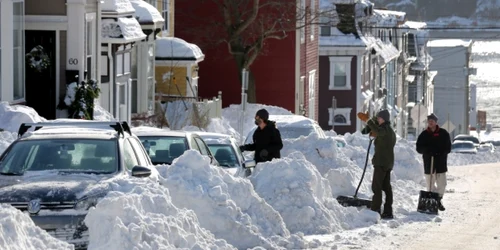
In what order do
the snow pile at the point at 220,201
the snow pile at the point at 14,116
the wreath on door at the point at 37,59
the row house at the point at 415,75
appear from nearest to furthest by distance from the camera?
the snow pile at the point at 220,201 < the snow pile at the point at 14,116 < the wreath on door at the point at 37,59 < the row house at the point at 415,75

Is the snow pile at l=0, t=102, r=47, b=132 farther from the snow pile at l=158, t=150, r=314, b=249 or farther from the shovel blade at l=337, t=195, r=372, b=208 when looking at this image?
the snow pile at l=158, t=150, r=314, b=249

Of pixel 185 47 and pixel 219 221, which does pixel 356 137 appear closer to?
pixel 185 47

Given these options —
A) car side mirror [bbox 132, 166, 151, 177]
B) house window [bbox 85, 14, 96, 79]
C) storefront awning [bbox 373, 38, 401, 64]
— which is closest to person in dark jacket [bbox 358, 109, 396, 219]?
car side mirror [bbox 132, 166, 151, 177]

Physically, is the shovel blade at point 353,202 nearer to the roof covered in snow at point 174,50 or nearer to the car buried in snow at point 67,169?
the car buried in snow at point 67,169

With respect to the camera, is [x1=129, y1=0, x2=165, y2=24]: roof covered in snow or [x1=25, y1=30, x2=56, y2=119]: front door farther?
[x1=129, y1=0, x2=165, y2=24]: roof covered in snow

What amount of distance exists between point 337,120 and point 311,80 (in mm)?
8073

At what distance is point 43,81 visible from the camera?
27.2 metres

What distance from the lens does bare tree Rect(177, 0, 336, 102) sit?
4503 centimetres

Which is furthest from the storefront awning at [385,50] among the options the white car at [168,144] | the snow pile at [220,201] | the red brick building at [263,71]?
the snow pile at [220,201]

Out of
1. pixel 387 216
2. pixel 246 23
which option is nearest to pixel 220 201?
pixel 387 216

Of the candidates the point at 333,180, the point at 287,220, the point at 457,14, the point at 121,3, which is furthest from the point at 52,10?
the point at 457,14

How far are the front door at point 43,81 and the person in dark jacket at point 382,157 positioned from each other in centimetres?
1017

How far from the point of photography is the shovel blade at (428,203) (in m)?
19.6

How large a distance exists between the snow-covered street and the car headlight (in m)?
3.64
